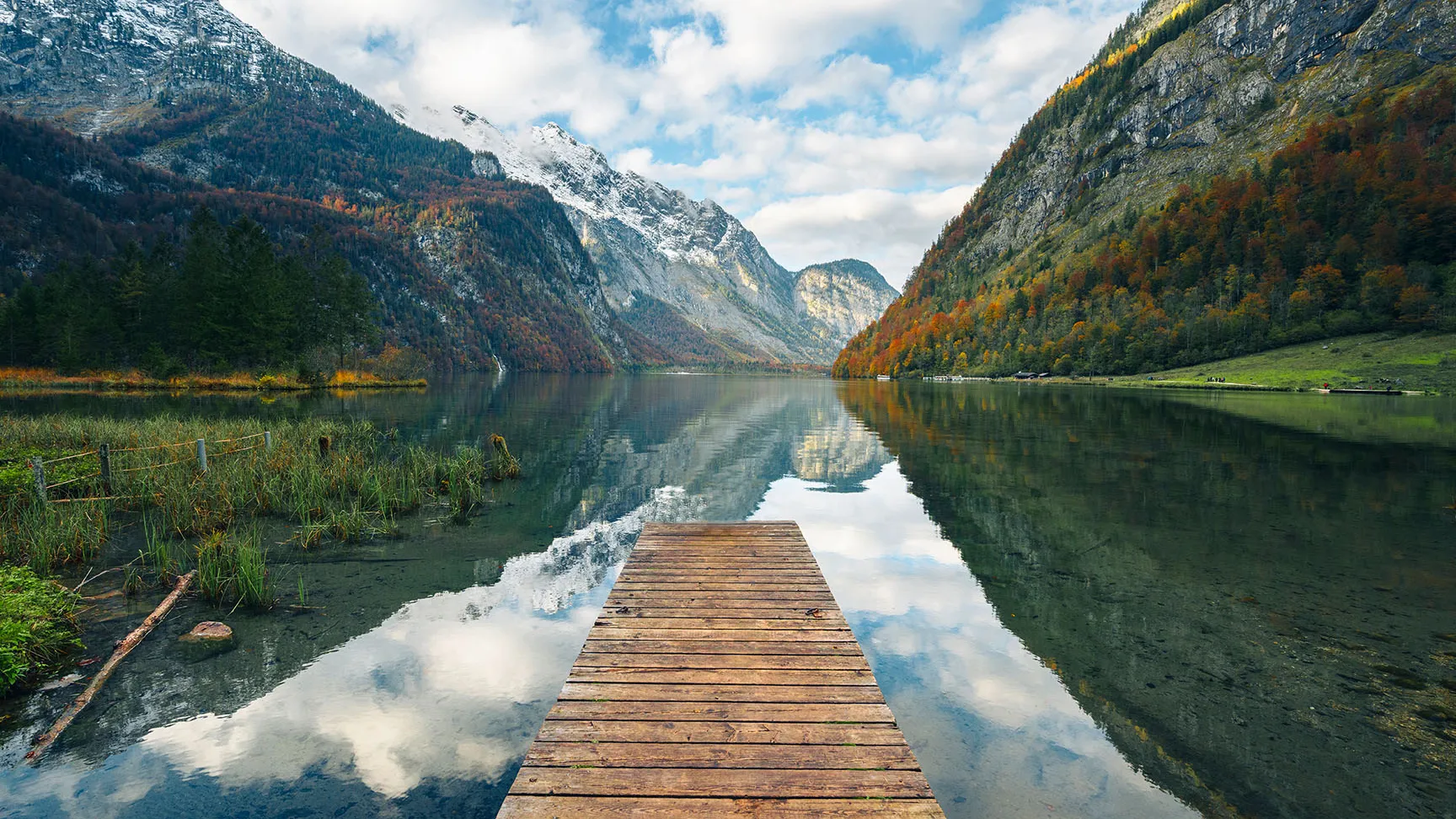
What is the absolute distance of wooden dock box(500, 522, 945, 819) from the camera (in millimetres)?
5156

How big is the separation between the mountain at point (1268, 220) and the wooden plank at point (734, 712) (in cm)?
14018

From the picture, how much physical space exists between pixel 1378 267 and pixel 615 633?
163m

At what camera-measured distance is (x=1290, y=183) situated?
143m

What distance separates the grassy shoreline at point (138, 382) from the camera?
6488 centimetres

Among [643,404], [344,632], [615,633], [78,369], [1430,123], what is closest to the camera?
[615,633]

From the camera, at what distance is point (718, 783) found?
5.36m

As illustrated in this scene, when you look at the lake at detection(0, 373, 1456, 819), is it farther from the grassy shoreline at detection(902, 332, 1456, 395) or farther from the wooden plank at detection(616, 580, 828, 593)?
the grassy shoreline at detection(902, 332, 1456, 395)

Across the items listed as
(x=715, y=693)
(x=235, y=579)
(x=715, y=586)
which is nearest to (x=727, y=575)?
(x=715, y=586)

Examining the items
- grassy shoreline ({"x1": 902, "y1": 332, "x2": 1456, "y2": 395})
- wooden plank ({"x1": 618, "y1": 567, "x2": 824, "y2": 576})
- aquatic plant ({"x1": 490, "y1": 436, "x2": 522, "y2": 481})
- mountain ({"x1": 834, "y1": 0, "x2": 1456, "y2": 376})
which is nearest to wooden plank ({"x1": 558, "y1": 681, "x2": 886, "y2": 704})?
wooden plank ({"x1": 618, "y1": 567, "x2": 824, "y2": 576})

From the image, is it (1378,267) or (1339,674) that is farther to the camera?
(1378,267)

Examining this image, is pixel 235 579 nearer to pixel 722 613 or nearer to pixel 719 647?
pixel 722 613

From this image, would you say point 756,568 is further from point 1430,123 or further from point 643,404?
point 1430,123

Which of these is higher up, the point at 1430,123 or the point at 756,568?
the point at 1430,123

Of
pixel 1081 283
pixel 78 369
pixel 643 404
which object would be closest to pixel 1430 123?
pixel 1081 283
